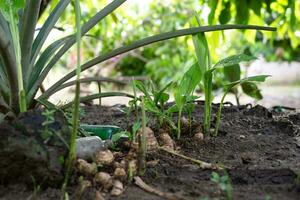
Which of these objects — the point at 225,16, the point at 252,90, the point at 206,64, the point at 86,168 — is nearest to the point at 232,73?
the point at 252,90

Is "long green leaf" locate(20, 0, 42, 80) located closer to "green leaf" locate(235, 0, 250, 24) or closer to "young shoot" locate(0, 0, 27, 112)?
"young shoot" locate(0, 0, 27, 112)

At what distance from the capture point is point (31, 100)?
0.98 meters

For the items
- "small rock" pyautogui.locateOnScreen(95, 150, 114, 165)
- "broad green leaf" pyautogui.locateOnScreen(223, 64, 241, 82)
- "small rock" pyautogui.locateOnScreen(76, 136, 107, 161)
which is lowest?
"small rock" pyautogui.locateOnScreen(95, 150, 114, 165)

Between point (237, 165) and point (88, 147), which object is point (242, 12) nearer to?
point (237, 165)

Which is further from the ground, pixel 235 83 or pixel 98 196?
pixel 235 83

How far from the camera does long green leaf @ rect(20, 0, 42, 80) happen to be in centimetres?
94

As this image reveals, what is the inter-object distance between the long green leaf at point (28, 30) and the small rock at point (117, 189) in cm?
39

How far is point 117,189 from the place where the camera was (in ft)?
2.28

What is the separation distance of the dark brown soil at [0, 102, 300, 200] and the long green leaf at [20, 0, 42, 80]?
0.32 metres

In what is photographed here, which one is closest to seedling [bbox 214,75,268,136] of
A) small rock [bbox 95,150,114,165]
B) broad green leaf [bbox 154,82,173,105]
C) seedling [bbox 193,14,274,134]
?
seedling [bbox 193,14,274,134]

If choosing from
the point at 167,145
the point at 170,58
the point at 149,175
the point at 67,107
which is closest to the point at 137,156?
the point at 149,175

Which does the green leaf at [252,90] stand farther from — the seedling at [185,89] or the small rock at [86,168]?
the small rock at [86,168]

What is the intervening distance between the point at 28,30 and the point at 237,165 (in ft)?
1.72

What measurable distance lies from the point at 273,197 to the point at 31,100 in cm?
57
